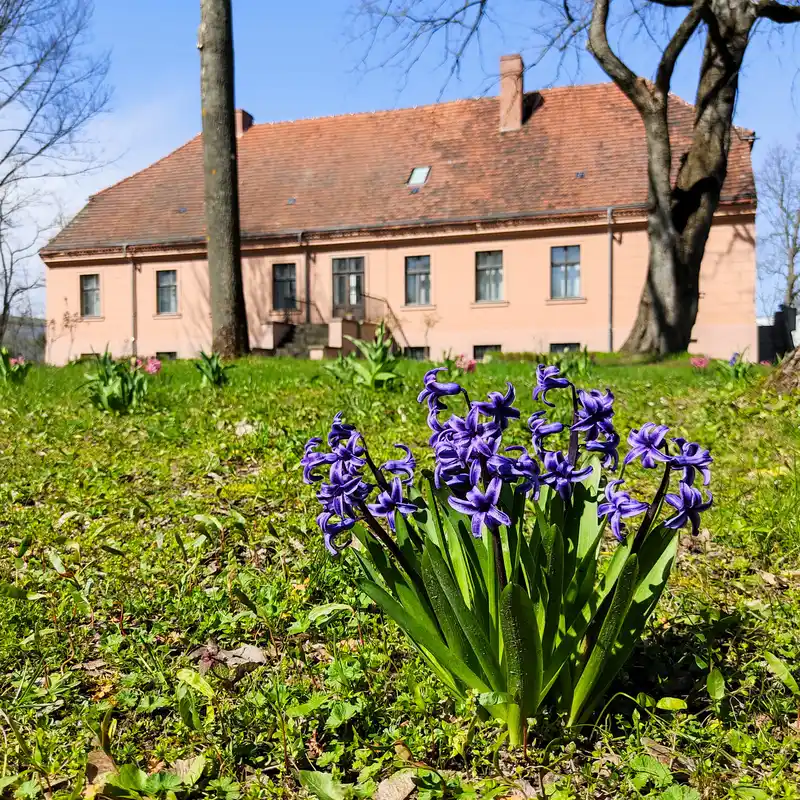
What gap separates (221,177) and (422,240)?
450 inches

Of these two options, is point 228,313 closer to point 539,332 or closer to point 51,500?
point 51,500

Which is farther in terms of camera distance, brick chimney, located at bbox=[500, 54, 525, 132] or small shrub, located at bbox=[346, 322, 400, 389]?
brick chimney, located at bbox=[500, 54, 525, 132]

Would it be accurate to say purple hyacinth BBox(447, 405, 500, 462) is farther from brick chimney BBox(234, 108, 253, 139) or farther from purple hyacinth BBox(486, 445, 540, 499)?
brick chimney BBox(234, 108, 253, 139)

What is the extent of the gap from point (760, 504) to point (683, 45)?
13.3 meters

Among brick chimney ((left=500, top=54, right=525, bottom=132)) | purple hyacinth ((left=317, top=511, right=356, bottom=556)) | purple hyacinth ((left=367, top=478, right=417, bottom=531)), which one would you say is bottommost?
purple hyacinth ((left=317, top=511, right=356, bottom=556))

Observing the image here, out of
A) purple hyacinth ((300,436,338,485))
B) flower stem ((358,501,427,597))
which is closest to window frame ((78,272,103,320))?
purple hyacinth ((300,436,338,485))

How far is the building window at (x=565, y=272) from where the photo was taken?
2320cm

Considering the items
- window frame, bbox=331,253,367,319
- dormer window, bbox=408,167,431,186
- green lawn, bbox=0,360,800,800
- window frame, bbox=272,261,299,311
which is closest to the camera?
green lawn, bbox=0,360,800,800

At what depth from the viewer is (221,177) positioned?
44.6 feet

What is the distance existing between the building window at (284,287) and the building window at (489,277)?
6.33 meters

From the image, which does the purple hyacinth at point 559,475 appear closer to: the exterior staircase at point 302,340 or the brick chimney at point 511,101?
the exterior staircase at point 302,340

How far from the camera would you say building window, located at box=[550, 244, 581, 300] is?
23203 millimetres

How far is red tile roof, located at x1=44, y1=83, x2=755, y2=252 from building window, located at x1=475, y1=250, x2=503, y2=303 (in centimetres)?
143

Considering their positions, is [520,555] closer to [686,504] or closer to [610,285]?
[686,504]
